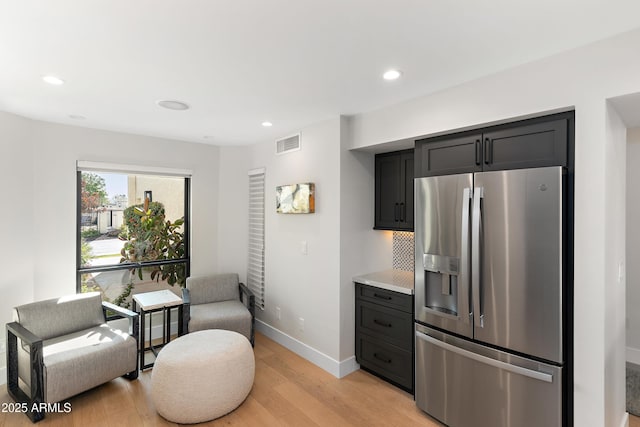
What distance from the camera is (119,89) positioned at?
2574mm

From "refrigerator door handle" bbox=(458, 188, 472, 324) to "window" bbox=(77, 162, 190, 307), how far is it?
3.58 m

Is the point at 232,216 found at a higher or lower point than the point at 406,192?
lower

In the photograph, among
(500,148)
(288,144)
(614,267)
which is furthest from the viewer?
(288,144)

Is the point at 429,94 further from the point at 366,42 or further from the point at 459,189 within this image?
the point at 366,42

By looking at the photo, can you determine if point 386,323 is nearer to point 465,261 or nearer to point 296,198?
point 465,261

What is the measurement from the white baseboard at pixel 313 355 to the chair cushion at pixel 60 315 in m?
1.87

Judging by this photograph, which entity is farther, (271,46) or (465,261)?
(465,261)

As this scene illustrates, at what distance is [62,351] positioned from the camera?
2.75 meters

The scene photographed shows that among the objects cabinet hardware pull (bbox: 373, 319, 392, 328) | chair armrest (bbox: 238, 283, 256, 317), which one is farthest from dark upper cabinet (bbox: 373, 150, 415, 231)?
chair armrest (bbox: 238, 283, 256, 317)

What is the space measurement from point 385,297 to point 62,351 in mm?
2769

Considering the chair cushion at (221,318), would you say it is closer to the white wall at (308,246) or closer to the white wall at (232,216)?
the white wall at (308,246)

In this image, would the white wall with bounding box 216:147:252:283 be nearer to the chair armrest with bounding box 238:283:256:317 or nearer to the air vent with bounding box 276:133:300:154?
the chair armrest with bounding box 238:283:256:317

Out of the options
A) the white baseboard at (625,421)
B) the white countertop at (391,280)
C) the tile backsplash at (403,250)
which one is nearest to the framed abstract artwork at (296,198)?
the white countertop at (391,280)

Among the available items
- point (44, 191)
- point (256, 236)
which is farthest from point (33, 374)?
point (256, 236)
